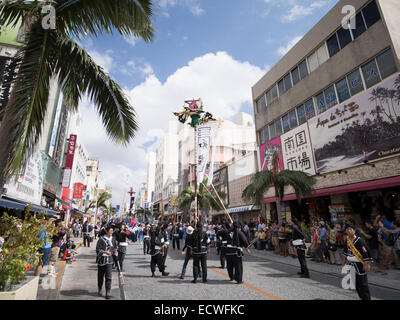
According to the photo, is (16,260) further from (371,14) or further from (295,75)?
(295,75)

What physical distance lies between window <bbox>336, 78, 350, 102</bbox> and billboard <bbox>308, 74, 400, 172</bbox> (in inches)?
27.7

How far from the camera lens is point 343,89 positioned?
1495 centimetres

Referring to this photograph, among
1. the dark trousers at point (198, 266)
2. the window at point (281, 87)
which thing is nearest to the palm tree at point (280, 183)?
the dark trousers at point (198, 266)

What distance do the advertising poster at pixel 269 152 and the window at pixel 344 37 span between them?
809cm

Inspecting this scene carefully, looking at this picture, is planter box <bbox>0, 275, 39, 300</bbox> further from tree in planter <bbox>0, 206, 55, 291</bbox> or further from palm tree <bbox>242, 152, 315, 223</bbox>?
palm tree <bbox>242, 152, 315, 223</bbox>

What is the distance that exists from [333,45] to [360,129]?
277 inches

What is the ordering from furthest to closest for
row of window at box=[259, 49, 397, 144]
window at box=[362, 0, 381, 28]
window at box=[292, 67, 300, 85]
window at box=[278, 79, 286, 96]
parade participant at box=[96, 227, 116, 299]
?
window at box=[278, 79, 286, 96] → window at box=[292, 67, 300, 85] → window at box=[362, 0, 381, 28] → row of window at box=[259, 49, 397, 144] → parade participant at box=[96, 227, 116, 299]

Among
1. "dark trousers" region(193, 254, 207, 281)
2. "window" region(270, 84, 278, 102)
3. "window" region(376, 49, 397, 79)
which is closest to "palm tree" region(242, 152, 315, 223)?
"window" region(376, 49, 397, 79)

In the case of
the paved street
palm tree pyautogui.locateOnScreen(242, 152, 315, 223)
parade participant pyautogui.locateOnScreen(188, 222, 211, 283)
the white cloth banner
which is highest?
the white cloth banner

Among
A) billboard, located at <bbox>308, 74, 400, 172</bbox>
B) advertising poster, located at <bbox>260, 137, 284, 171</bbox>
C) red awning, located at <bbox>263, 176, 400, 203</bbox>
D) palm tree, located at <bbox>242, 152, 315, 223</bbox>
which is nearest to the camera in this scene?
red awning, located at <bbox>263, 176, 400, 203</bbox>

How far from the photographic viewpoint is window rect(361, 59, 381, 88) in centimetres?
1299

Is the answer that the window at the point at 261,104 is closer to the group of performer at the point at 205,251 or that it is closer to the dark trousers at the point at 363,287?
the group of performer at the point at 205,251

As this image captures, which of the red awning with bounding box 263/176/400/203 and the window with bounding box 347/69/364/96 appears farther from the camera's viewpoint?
the window with bounding box 347/69/364/96
